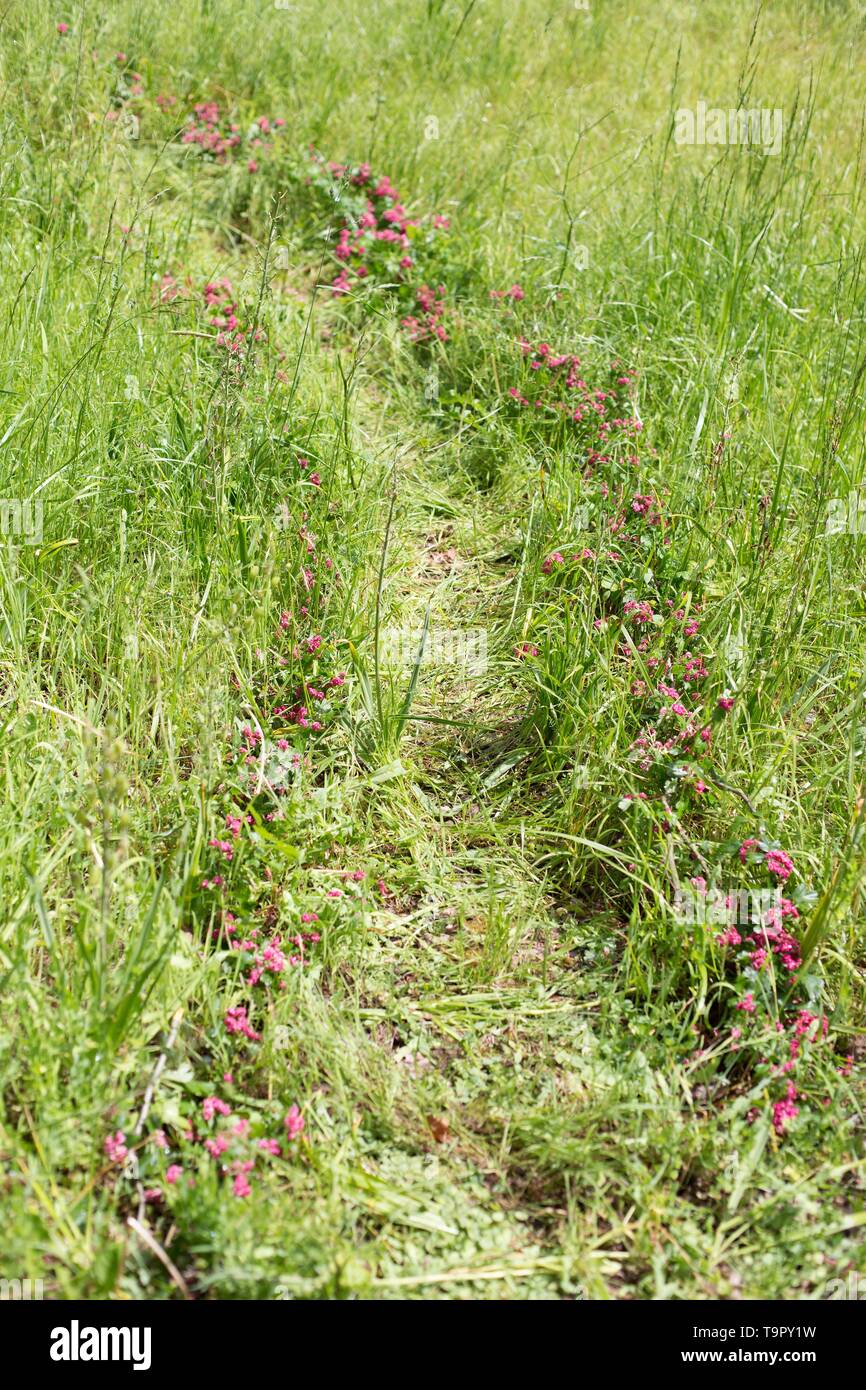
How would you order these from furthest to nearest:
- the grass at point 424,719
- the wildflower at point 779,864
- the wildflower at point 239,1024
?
the wildflower at point 779,864, the wildflower at point 239,1024, the grass at point 424,719

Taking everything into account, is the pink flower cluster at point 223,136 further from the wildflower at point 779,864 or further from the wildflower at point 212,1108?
the wildflower at point 212,1108

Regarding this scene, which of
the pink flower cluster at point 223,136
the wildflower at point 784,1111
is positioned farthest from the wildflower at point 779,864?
the pink flower cluster at point 223,136

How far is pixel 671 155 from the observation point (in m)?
5.09

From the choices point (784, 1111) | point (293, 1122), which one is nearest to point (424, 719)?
point (293, 1122)

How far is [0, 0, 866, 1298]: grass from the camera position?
2.16m

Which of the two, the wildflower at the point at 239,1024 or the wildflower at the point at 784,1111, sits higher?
the wildflower at the point at 239,1024

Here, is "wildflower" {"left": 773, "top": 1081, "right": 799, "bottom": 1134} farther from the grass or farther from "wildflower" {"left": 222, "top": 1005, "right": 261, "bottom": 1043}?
"wildflower" {"left": 222, "top": 1005, "right": 261, "bottom": 1043}

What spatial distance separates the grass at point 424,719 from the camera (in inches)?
85.2

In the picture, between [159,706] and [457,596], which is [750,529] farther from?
[159,706]

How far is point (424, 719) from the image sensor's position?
3.04m

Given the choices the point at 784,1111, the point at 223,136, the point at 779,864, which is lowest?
the point at 784,1111

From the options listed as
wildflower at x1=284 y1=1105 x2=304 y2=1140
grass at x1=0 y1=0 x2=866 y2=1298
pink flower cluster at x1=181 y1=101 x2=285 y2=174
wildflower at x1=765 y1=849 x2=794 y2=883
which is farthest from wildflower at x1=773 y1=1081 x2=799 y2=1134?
pink flower cluster at x1=181 y1=101 x2=285 y2=174

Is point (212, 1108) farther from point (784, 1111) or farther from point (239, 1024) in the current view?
point (784, 1111)

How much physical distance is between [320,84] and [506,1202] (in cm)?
501
